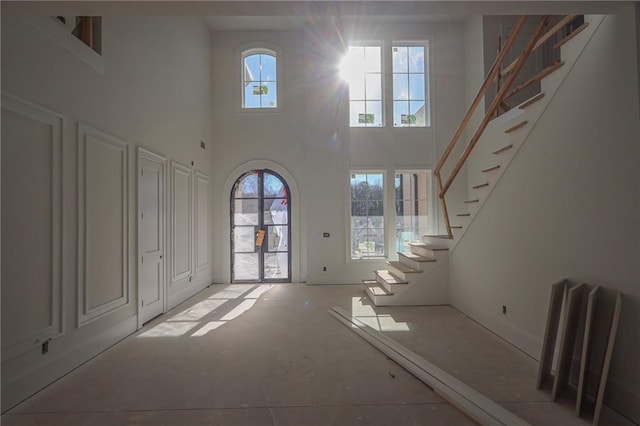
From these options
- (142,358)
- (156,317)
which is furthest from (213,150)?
(142,358)

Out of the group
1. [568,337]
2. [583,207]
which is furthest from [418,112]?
[568,337]

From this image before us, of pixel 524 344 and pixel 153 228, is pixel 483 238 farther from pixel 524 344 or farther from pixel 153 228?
pixel 153 228

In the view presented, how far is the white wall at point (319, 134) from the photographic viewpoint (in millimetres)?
6309

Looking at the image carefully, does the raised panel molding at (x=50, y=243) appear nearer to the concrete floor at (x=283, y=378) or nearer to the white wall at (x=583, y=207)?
the concrete floor at (x=283, y=378)

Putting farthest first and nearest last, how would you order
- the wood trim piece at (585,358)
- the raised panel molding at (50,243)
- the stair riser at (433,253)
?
the stair riser at (433,253), the raised panel molding at (50,243), the wood trim piece at (585,358)

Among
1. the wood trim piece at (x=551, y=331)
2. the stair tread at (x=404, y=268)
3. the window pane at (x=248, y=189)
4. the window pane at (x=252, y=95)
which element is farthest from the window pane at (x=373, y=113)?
the wood trim piece at (x=551, y=331)

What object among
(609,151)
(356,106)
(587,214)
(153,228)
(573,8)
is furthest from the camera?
(356,106)

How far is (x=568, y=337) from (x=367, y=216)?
168 inches

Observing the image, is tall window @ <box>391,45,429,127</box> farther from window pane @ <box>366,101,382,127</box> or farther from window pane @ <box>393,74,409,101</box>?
window pane @ <box>366,101,382,127</box>

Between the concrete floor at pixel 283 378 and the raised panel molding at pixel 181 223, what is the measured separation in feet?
3.32

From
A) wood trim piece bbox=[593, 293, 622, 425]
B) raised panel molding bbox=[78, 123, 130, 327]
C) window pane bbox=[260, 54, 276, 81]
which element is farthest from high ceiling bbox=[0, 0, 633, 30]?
window pane bbox=[260, 54, 276, 81]

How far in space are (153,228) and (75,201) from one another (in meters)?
1.39

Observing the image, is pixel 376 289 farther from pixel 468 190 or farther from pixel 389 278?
pixel 468 190

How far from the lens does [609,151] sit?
85.0 inches
